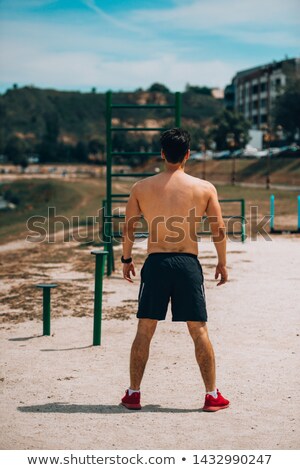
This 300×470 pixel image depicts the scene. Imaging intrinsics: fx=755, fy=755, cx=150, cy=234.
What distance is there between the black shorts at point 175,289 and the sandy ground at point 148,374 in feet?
2.41

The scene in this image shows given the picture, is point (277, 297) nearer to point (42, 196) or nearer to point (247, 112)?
point (42, 196)

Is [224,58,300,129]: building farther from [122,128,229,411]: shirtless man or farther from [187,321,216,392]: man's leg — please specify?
[187,321,216,392]: man's leg

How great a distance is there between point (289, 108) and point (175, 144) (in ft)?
248

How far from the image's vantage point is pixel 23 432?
5.02 m

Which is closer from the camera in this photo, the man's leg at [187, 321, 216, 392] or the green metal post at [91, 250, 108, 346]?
the man's leg at [187, 321, 216, 392]

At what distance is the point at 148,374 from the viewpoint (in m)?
6.60

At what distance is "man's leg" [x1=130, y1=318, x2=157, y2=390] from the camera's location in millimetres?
5441

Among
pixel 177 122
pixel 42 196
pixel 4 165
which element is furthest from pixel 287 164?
pixel 4 165

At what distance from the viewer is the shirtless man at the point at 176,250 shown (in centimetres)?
534

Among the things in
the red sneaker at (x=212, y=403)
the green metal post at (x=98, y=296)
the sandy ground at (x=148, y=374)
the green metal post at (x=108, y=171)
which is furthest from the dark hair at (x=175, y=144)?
the green metal post at (x=108, y=171)

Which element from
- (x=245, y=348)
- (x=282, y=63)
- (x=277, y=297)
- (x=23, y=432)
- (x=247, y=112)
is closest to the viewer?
(x=23, y=432)

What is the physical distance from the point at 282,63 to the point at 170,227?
344ft

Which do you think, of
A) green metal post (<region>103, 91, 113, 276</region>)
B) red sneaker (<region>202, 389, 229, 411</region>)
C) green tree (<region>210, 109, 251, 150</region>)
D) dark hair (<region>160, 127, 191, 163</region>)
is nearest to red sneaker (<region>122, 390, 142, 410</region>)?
red sneaker (<region>202, 389, 229, 411</region>)
